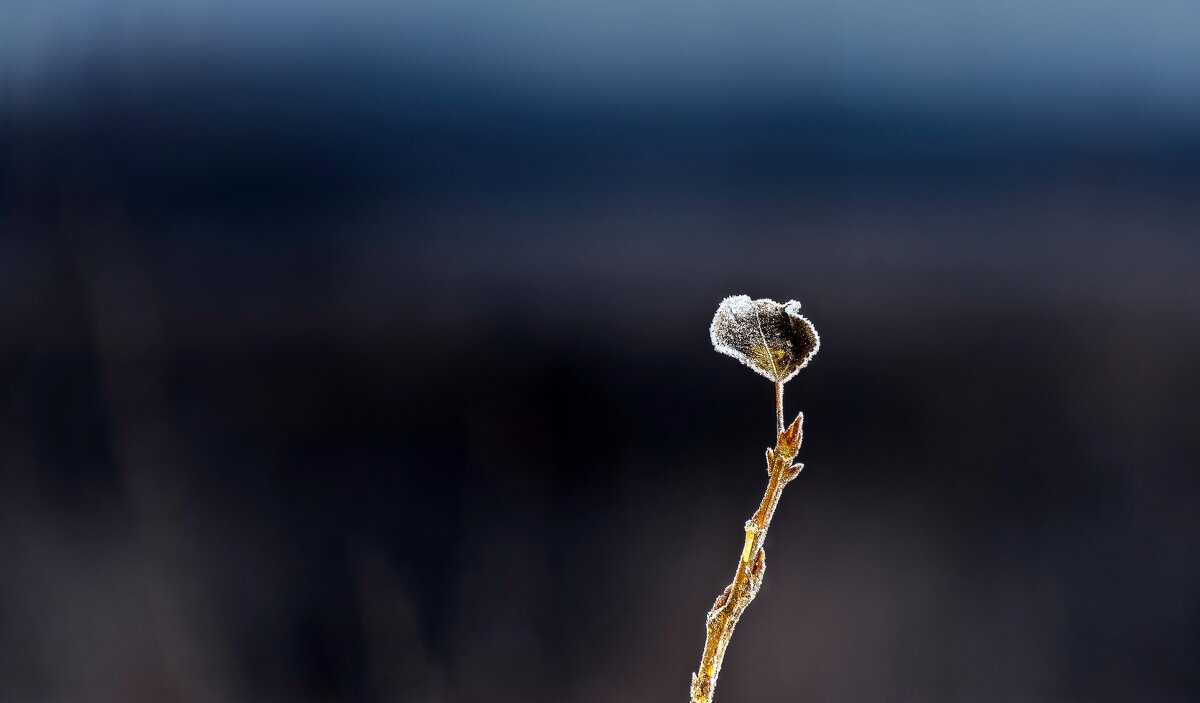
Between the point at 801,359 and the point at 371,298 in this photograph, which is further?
the point at 371,298

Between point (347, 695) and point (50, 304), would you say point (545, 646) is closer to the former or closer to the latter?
point (347, 695)

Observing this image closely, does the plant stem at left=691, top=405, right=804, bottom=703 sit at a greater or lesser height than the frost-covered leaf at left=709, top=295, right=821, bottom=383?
lesser

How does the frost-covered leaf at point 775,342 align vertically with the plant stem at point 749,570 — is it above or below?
above

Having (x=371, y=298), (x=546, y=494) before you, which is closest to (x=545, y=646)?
(x=546, y=494)

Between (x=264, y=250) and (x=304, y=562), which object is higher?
(x=264, y=250)

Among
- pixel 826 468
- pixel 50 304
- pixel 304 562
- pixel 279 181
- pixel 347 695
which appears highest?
pixel 279 181

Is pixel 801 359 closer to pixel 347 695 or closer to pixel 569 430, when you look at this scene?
pixel 569 430

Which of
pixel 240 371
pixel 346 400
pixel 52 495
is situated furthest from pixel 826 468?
pixel 52 495
